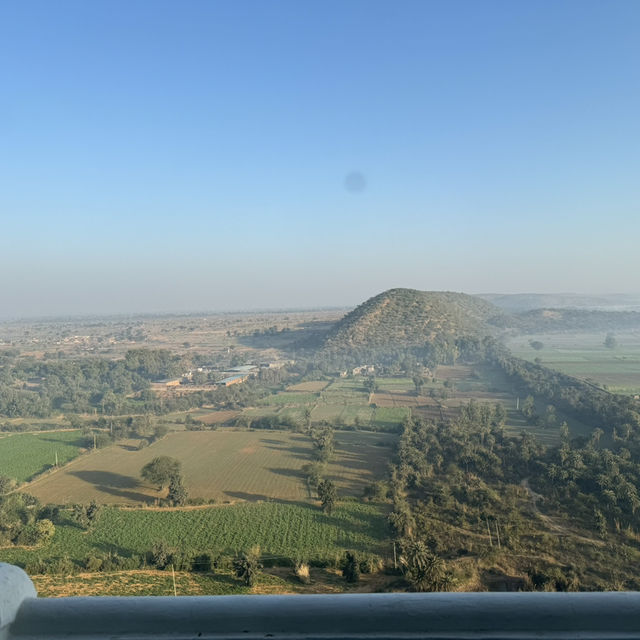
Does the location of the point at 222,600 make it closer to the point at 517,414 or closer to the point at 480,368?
the point at 517,414

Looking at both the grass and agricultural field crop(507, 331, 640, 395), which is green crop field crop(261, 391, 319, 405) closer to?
agricultural field crop(507, 331, 640, 395)

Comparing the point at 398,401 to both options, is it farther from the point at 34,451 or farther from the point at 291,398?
the point at 34,451

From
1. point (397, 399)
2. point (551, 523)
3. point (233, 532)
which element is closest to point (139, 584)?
point (233, 532)

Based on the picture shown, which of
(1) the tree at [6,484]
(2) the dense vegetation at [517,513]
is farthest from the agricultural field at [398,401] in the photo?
(1) the tree at [6,484]

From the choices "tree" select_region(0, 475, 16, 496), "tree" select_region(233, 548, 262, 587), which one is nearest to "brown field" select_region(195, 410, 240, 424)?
"tree" select_region(0, 475, 16, 496)

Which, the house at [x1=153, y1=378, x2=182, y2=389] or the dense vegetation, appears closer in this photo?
the dense vegetation

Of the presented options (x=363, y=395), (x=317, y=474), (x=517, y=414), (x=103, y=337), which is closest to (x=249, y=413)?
(x=363, y=395)

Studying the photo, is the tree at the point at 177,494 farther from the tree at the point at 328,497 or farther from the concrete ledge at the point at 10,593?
the concrete ledge at the point at 10,593
